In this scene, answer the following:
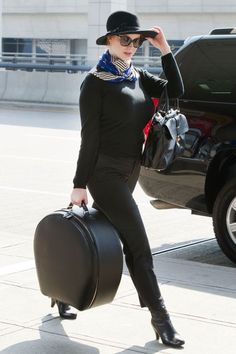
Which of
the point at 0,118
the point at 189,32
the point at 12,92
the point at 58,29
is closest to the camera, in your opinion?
the point at 0,118

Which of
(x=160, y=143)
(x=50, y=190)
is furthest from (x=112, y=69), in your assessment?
(x=50, y=190)

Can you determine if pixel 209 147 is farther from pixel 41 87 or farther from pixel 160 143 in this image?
pixel 41 87

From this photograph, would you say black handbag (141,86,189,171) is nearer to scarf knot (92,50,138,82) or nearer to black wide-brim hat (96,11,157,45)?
scarf knot (92,50,138,82)

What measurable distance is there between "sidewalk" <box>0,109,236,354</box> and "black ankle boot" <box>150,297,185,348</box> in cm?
5

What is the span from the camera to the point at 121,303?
6.40 m

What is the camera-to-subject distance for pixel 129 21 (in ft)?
17.3

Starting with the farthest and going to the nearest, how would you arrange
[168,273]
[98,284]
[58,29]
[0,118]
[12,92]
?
[58,29], [12,92], [0,118], [168,273], [98,284]

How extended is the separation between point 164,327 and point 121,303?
3.55 ft

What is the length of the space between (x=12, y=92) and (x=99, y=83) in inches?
1088

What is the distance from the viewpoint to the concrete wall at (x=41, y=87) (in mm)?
30984

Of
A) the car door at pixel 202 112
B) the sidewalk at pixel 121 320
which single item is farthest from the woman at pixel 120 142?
the car door at pixel 202 112

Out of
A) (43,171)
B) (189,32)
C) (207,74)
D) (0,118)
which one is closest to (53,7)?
(189,32)

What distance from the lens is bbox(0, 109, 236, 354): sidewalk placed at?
5.46 m

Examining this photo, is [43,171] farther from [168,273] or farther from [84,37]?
[84,37]
